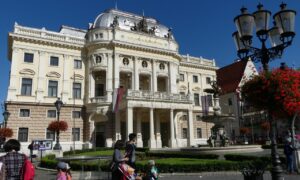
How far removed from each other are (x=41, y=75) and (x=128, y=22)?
16.9 m

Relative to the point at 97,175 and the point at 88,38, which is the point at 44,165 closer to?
the point at 97,175

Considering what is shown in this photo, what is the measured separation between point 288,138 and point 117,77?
2959 cm

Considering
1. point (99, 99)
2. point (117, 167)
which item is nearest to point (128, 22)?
point (99, 99)

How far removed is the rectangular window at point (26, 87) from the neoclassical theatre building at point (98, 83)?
0.13 m

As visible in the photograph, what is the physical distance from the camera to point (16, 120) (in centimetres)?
3638

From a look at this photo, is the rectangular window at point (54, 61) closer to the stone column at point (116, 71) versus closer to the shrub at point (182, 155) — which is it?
the stone column at point (116, 71)

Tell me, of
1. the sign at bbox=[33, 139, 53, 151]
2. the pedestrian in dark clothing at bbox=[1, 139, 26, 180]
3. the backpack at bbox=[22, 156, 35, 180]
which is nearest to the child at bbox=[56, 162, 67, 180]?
the backpack at bbox=[22, 156, 35, 180]

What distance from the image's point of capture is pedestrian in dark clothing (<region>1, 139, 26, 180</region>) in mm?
6070

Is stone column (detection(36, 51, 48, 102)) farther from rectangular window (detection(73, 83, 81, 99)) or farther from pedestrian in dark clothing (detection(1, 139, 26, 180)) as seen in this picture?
pedestrian in dark clothing (detection(1, 139, 26, 180))

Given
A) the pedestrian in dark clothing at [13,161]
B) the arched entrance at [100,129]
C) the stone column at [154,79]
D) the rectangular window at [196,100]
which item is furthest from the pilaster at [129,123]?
the pedestrian in dark clothing at [13,161]

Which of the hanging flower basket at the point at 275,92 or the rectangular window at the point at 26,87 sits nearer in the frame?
the hanging flower basket at the point at 275,92

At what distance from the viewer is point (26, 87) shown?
38.4 m

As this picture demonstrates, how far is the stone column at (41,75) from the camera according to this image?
3872 centimetres

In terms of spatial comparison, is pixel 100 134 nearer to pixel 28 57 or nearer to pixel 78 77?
pixel 78 77
